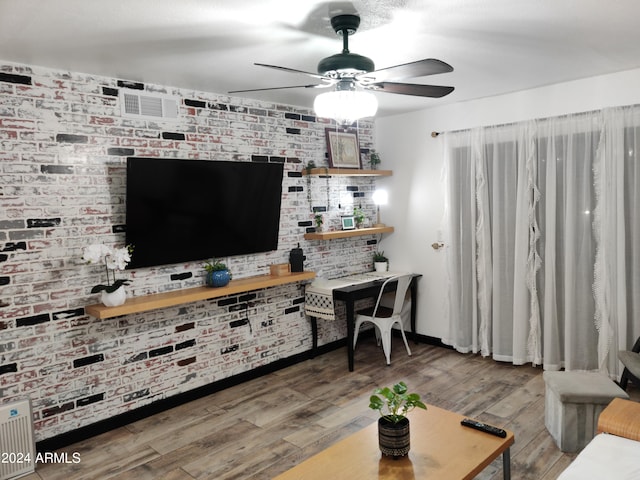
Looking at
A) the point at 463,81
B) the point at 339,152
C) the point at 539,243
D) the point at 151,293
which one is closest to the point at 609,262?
the point at 539,243

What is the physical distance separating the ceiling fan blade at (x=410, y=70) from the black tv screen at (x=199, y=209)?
173 cm

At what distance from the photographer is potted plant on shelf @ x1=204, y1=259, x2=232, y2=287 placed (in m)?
3.78

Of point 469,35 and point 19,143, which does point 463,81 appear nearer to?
point 469,35

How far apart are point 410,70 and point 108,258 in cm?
234

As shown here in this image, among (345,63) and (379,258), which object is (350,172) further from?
(345,63)

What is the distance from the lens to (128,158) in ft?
10.6

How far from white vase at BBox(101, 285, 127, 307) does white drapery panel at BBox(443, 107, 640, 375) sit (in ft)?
10.3

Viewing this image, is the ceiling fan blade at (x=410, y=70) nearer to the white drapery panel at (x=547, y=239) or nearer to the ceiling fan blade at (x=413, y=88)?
the ceiling fan blade at (x=413, y=88)

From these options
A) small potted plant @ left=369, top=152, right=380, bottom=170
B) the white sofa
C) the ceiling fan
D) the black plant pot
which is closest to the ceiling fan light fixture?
the ceiling fan

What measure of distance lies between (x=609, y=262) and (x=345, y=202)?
2563 mm

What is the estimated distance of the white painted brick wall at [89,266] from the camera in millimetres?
2984

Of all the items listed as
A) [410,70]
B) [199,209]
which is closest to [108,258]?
[199,209]

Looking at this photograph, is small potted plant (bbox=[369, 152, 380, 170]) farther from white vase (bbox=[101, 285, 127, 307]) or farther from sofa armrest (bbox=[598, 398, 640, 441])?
sofa armrest (bbox=[598, 398, 640, 441])

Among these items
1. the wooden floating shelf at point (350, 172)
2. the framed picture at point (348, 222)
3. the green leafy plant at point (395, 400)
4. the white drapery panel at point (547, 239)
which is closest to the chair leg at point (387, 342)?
the white drapery panel at point (547, 239)
